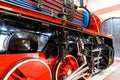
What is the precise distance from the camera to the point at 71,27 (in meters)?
2.08

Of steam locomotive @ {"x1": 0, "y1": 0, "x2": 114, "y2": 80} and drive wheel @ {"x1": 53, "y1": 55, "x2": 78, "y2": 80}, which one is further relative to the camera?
drive wheel @ {"x1": 53, "y1": 55, "x2": 78, "y2": 80}

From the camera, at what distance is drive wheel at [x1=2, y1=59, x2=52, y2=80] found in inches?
53.1

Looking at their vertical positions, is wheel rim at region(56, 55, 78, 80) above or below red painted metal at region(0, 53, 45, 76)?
below

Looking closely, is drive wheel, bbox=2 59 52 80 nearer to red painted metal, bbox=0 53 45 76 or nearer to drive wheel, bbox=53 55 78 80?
red painted metal, bbox=0 53 45 76

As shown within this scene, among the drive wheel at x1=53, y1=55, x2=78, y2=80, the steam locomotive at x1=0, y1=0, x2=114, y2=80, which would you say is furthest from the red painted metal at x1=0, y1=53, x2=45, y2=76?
the drive wheel at x1=53, y1=55, x2=78, y2=80

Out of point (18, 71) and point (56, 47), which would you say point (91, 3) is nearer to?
point (56, 47)

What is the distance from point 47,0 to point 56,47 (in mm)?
722

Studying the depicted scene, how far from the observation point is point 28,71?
1.46 meters

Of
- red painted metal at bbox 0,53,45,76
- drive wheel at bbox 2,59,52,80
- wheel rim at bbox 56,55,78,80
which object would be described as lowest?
wheel rim at bbox 56,55,78,80

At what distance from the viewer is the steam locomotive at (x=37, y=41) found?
136 centimetres

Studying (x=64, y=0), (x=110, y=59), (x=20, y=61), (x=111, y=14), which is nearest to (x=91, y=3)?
(x=111, y=14)

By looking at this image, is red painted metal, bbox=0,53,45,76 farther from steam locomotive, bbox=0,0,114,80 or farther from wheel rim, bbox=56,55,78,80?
wheel rim, bbox=56,55,78,80

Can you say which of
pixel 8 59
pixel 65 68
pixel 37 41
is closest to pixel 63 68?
pixel 65 68

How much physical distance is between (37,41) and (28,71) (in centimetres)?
45
